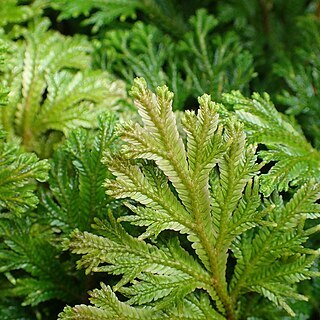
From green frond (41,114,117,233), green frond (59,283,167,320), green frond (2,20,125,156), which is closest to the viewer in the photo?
green frond (59,283,167,320)

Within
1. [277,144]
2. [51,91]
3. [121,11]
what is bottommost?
[277,144]

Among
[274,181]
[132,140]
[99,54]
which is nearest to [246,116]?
[274,181]

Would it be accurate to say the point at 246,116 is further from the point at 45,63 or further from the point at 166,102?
the point at 45,63

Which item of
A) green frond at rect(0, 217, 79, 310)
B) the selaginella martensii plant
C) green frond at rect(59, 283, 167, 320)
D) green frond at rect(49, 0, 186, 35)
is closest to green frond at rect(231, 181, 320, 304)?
the selaginella martensii plant

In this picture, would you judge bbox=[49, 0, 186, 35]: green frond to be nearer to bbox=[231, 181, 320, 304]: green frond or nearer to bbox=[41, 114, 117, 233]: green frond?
bbox=[41, 114, 117, 233]: green frond

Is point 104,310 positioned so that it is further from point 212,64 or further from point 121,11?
point 121,11

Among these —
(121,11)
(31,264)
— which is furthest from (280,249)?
(121,11)

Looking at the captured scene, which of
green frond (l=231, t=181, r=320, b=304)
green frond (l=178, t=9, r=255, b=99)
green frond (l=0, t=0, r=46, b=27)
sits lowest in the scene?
green frond (l=231, t=181, r=320, b=304)

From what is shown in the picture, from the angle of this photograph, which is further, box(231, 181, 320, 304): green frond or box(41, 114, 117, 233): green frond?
box(41, 114, 117, 233): green frond
